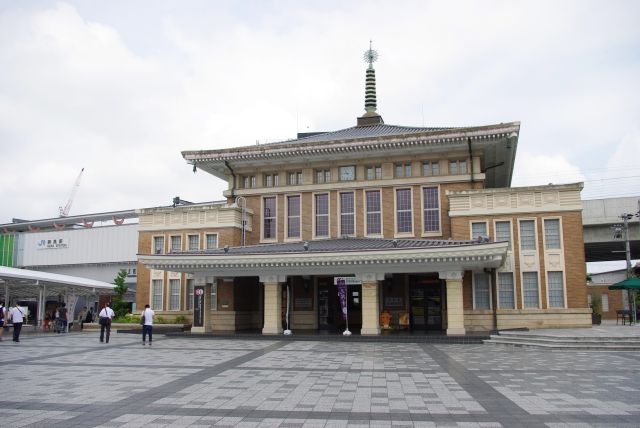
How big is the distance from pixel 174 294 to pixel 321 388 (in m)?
20.3

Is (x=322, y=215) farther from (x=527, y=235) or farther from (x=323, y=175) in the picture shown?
(x=527, y=235)

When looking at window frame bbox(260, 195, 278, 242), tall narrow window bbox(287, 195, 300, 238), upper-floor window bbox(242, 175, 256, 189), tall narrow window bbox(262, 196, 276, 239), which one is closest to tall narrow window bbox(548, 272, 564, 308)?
tall narrow window bbox(287, 195, 300, 238)

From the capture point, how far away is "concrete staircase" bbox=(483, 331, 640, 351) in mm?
18125

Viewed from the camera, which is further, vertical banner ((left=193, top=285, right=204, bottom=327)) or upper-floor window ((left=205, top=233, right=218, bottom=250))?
upper-floor window ((left=205, top=233, right=218, bottom=250))

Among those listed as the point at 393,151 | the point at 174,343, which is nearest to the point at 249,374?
the point at 174,343

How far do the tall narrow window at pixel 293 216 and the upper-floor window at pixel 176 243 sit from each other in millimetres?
5981

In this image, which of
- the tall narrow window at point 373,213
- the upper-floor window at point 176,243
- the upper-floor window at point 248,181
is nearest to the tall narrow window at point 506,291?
the tall narrow window at point 373,213

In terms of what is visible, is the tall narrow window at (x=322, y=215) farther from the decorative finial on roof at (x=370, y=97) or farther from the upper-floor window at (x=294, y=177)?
the decorative finial on roof at (x=370, y=97)

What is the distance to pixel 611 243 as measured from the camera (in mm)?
37125

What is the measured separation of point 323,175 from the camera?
28719 mm

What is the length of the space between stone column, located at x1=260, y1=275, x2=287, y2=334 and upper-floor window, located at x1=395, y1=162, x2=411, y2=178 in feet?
26.3

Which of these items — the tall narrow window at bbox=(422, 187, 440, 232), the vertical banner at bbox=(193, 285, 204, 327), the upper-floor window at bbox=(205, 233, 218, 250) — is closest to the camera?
the vertical banner at bbox=(193, 285, 204, 327)

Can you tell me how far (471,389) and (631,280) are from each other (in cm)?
1925

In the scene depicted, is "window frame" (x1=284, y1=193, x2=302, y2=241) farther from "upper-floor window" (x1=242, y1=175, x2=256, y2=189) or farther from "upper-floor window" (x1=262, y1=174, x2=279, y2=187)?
"upper-floor window" (x1=242, y1=175, x2=256, y2=189)
